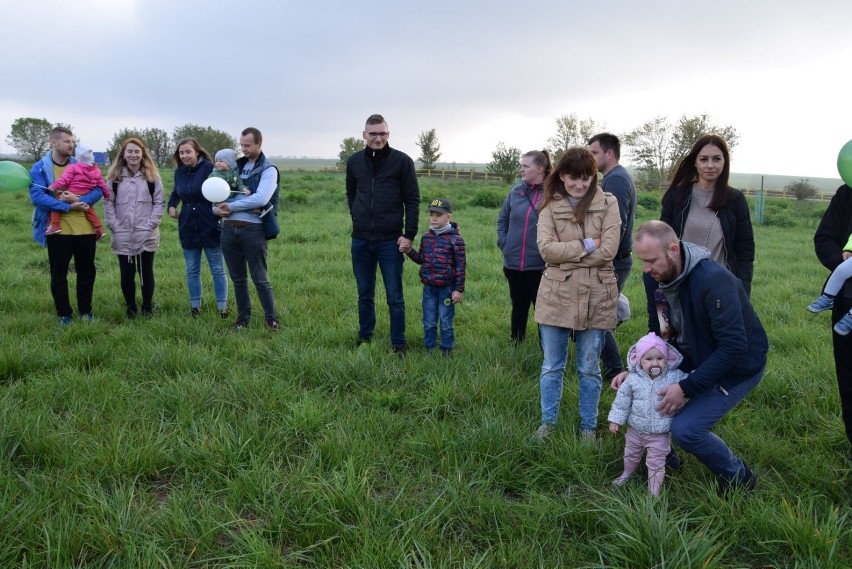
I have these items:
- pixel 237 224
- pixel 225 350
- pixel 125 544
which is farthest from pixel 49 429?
pixel 237 224

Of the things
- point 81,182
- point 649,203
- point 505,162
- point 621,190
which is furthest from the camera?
point 505,162

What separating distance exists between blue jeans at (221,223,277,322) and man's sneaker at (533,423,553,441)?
11.0ft

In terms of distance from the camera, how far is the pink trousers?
2.93 m

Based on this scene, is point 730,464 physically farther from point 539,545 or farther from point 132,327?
point 132,327

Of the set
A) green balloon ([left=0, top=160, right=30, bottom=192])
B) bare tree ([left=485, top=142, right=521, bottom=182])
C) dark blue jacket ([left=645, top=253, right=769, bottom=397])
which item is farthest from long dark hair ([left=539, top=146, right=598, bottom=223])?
bare tree ([left=485, top=142, right=521, bottom=182])

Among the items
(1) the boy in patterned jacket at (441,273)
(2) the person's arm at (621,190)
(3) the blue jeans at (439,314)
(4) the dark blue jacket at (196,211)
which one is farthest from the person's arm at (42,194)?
(2) the person's arm at (621,190)

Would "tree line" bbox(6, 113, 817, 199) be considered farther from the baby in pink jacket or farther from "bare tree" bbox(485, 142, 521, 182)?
the baby in pink jacket

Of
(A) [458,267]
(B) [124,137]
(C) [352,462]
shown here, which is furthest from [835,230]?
(B) [124,137]

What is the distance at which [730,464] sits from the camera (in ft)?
9.57

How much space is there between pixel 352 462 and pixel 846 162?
3.03 metres

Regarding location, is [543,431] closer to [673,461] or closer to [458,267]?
[673,461]

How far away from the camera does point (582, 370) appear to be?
3.60 m

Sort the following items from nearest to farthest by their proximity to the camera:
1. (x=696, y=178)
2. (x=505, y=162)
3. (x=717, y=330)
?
(x=717, y=330)
(x=696, y=178)
(x=505, y=162)

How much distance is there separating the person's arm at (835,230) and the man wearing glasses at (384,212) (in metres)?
3.04
